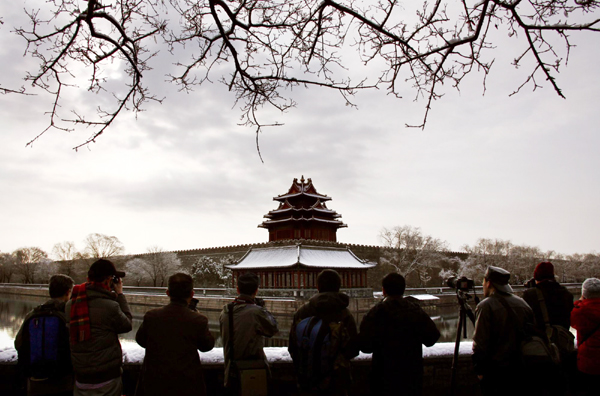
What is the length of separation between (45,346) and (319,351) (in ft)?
5.58

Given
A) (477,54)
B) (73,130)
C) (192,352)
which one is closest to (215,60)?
(73,130)

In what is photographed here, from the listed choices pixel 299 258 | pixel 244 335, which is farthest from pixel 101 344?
pixel 299 258

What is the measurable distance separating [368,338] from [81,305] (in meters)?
1.71

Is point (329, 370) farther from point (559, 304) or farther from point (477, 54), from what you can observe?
point (477, 54)

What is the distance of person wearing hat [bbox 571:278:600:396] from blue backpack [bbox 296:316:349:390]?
5.47 feet

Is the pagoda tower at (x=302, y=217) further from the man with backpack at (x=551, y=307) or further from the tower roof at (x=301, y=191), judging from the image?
the man with backpack at (x=551, y=307)

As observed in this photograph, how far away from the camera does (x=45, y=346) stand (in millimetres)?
2537

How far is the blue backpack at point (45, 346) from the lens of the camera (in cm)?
253

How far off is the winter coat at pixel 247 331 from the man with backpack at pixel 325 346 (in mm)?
256

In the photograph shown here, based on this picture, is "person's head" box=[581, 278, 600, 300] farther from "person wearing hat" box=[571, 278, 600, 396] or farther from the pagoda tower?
the pagoda tower

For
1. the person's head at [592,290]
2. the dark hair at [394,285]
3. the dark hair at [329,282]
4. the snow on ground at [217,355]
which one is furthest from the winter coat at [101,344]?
the person's head at [592,290]

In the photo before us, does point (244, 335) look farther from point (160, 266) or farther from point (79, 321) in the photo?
point (160, 266)

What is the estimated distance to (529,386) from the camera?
7.63 feet

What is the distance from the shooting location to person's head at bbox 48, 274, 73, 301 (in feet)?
8.91
